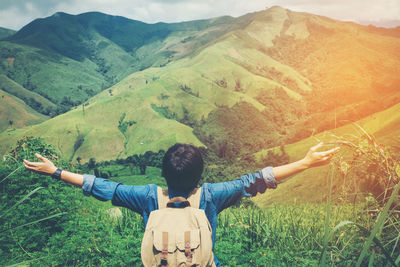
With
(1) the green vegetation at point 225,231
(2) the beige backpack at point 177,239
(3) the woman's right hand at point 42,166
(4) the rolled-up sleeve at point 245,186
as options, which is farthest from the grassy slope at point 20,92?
(2) the beige backpack at point 177,239

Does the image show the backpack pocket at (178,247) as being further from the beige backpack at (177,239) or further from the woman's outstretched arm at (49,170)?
the woman's outstretched arm at (49,170)

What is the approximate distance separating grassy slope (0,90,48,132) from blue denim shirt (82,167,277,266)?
141328 mm

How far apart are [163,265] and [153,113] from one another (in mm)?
106719

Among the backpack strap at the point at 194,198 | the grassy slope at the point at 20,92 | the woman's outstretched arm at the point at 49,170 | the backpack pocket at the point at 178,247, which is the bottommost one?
the grassy slope at the point at 20,92

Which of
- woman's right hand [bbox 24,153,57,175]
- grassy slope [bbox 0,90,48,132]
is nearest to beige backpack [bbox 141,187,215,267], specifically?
woman's right hand [bbox 24,153,57,175]

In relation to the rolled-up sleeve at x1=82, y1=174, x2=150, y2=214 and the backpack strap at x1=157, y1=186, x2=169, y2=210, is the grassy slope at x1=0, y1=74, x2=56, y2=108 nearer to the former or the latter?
the rolled-up sleeve at x1=82, y1=174, x2=150, y2=214

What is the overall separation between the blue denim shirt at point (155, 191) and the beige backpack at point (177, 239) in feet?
1.04

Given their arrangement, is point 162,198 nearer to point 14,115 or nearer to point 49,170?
point 49,170

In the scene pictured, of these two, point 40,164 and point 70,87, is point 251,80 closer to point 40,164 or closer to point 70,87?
point 70,87

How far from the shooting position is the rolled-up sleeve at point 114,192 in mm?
2461

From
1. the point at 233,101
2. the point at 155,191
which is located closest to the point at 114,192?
the point at 155,191

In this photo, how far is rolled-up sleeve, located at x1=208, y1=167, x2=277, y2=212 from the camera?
2.49m

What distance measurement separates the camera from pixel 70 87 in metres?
194

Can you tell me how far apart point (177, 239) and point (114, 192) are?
76 centimetres
